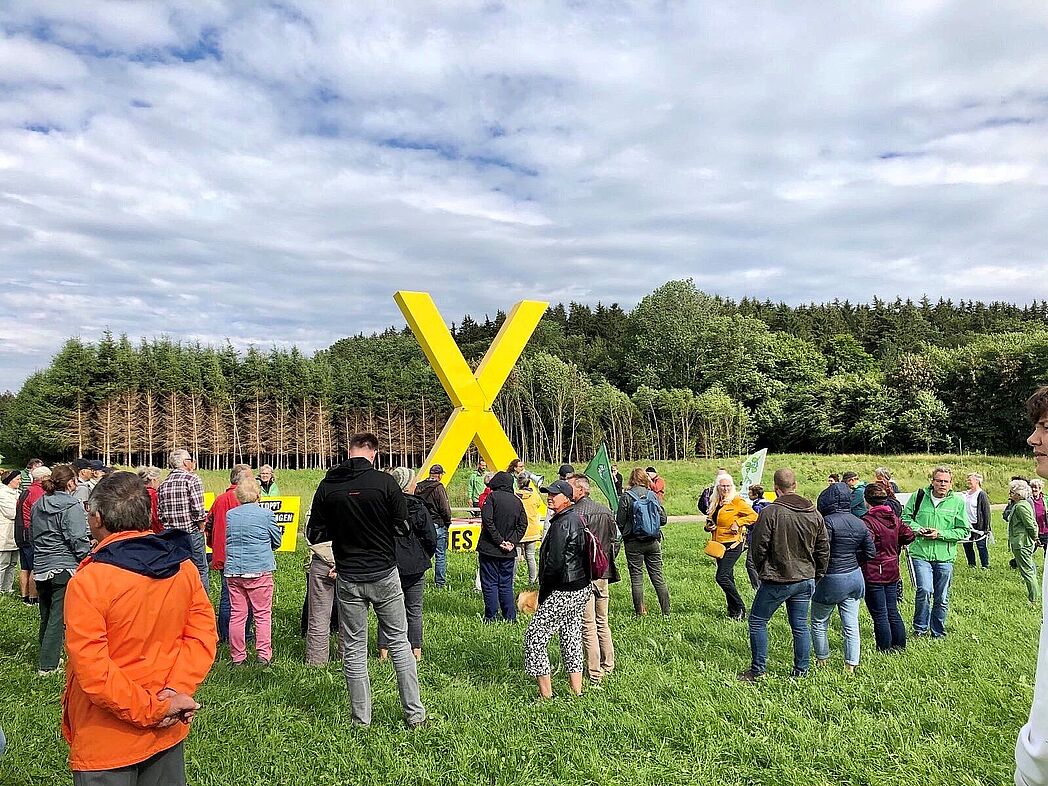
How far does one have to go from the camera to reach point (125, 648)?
2996mm

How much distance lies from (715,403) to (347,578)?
48.4 m

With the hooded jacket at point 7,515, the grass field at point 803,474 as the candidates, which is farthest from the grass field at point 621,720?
the grass field at point 803,474

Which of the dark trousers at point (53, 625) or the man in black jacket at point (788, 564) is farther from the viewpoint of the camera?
the dark trousers at point (53, 625)

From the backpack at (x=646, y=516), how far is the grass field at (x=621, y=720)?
1185mm

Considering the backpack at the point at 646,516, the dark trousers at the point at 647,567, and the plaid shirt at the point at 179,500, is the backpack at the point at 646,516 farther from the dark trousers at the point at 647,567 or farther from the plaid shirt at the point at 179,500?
the plaid shirt at the point at 179,500

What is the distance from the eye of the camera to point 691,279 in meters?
70.1

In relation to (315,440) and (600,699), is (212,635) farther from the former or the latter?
(315,440)

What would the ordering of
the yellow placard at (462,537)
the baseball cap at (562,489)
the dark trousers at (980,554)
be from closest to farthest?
the baseball cap at (562,489) < the dark trousers at (980,554) < the yellow placard at (462,537)

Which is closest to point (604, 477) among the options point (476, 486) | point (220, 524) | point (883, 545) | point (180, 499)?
point (883, 545)

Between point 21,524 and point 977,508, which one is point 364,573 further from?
point 977,508

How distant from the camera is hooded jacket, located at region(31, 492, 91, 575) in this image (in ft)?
21.3

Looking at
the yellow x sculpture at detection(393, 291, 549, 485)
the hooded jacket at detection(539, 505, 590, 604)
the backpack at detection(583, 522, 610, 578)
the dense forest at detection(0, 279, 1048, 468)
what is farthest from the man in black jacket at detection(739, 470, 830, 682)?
the dense forest at detection(0, 279, 1048, 468)

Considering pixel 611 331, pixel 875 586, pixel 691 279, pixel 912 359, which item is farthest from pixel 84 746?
pixel 611 331

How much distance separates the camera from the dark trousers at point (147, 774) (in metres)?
2.97
